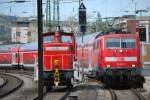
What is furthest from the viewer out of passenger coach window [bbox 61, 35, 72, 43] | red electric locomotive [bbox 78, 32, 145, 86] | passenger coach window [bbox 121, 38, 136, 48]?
passenger coach window [bbox 121, 38, 136, 48]

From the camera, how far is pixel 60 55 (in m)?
26.2

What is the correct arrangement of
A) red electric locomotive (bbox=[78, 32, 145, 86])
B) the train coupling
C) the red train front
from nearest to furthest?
the train coupling
the red train front
red electric locomotive (bbox=[78, 32, 145, 86])

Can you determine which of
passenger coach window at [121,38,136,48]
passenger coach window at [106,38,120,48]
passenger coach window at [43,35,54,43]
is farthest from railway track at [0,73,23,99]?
passenger coach window at [121,38,136,48]

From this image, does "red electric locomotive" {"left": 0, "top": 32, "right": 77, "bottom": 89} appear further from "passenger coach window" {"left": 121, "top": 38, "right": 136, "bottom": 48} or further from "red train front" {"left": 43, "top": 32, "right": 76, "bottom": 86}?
"passenger coach window" {"left": 121, "top": 38, "right": 136, "bottom": 48}

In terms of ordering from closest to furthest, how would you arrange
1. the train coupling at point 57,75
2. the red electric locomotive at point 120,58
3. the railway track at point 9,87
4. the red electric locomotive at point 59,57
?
the train coupling at point 57,75 → the red electric locomotive at point 59,57 → the railway track at point 9,87 → the red electric locomotive at point 120,58

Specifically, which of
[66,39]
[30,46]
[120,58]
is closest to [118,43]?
[120,58]

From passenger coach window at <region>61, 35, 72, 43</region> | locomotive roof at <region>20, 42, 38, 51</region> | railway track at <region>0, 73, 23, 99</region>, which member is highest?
passenger coach window at <region>61, 35, 72, 43</region>

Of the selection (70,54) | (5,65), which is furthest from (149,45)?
(70,54)

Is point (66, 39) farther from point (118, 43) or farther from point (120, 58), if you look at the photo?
point (120, 58)

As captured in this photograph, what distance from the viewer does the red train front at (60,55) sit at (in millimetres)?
25531

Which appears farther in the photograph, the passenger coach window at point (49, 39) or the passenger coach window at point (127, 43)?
the passenger coach window at point (127, 43)

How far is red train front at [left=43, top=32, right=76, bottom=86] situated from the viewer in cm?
2553

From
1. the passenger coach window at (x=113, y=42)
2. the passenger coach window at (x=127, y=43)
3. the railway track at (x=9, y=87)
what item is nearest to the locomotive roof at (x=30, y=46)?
the railway track at (x=9, y=87)

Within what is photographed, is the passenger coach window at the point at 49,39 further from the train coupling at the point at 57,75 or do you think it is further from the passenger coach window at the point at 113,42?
the passenger coach window at the point at 113,42
